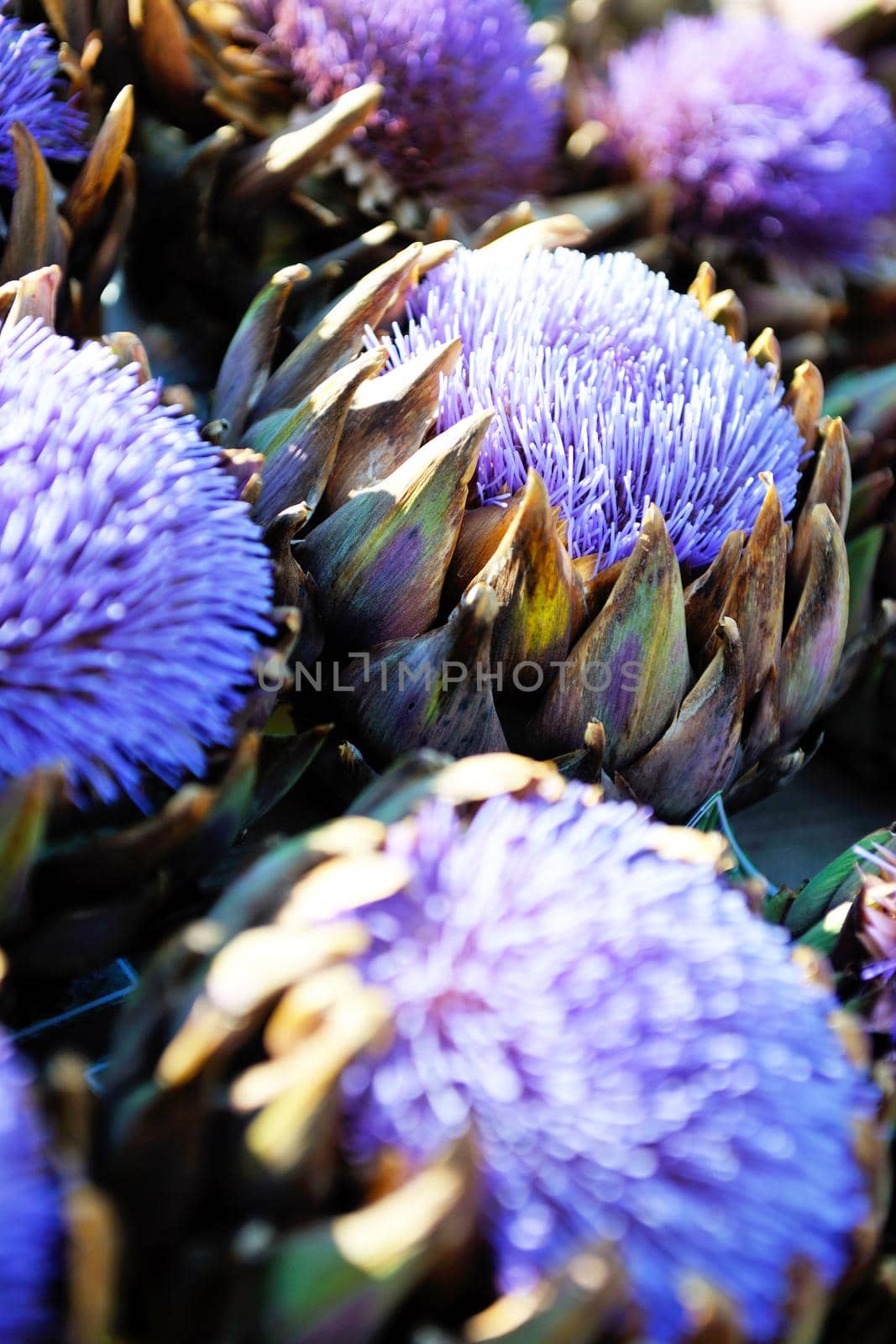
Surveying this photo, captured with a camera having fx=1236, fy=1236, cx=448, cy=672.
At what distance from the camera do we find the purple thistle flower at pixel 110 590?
530 mm

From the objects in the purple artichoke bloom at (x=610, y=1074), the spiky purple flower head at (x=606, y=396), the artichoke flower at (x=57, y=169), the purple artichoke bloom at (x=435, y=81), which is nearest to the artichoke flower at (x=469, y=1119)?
the purple artichoke bloom at (x=610, y=1074)

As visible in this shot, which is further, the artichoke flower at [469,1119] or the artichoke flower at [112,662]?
the artichoke flower at [112,662]

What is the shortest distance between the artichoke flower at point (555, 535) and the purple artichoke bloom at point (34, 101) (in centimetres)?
18

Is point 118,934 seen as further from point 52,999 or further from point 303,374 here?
point 303,374

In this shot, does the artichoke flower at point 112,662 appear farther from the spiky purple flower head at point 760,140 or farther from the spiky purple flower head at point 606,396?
the spiky purple flower head at point 760,140

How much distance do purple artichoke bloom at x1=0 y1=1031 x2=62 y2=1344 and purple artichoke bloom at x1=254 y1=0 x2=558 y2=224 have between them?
73 cm

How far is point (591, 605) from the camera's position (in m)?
0.70

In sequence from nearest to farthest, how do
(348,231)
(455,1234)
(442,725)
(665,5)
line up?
(455,1234) < (442,725) < (348,231) < (665,5)

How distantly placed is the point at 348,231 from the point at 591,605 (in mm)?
410

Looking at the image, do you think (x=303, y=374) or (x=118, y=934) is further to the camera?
(x=303, y=374)

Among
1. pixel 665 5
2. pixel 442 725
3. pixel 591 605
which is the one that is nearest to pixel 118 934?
pixel 442 725

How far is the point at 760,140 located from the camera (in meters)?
1.05

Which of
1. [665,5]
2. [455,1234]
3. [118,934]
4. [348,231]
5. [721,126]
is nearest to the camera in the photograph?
[455,1234]

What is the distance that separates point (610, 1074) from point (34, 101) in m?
0.68
